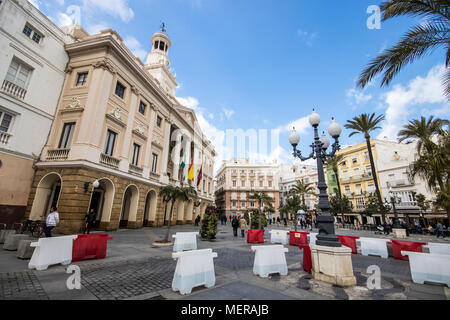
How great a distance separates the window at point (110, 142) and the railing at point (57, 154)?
2.40m

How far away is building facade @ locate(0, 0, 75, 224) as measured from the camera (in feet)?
39.0

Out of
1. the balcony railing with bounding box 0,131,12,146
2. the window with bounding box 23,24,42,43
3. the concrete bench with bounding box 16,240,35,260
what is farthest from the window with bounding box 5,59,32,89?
the concrete bench with bounding box 16,240,35,260

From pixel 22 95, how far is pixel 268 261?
17.8 meters

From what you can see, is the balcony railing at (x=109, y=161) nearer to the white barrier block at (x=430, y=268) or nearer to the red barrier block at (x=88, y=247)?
the red barrier block at (x=88, y=247)

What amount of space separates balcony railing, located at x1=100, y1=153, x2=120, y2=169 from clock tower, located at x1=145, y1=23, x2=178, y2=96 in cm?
1479

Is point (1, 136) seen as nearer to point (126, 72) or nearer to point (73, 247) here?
point (126, 72)

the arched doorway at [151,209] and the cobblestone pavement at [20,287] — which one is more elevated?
the arched doorway at [151,209]

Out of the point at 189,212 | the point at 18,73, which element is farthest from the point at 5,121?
the point at 189,212

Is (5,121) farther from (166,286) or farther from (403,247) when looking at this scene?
(403,247)

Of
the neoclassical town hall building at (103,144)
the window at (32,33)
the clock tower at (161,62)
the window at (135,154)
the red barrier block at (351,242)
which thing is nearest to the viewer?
the red barrier block at (351,242)

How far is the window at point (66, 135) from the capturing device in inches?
552

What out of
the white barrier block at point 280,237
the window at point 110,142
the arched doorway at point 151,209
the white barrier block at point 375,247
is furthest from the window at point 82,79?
the white barrier block at point 375,247

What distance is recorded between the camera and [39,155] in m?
13.6

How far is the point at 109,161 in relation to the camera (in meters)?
14.7
